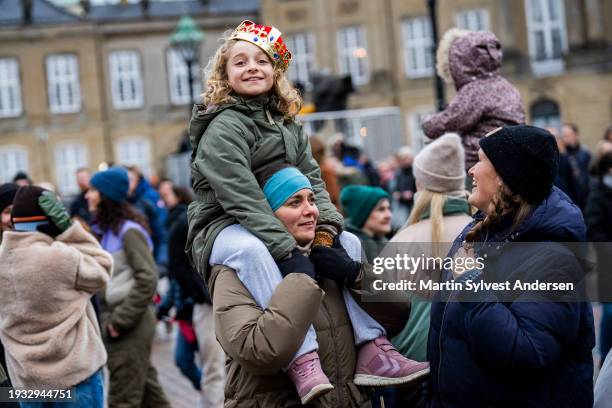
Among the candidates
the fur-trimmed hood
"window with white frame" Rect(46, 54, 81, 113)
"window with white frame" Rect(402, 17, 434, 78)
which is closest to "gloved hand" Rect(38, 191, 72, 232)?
the fur-trimmed hood

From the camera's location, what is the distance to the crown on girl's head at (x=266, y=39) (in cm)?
441

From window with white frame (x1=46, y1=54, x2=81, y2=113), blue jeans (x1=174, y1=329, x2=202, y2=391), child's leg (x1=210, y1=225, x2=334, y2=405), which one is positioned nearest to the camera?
child's leg (x1=210, y1=225, x2=334, y2=405)

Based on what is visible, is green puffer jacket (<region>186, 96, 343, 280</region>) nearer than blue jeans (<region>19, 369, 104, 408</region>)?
Yes

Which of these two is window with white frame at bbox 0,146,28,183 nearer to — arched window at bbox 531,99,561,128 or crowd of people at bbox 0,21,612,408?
arched window at bbox 531,99,561,128

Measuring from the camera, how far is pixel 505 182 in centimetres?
385

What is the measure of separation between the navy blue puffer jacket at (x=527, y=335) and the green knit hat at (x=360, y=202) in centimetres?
308

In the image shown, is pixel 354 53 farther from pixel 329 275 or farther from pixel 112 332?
pixel 329 275

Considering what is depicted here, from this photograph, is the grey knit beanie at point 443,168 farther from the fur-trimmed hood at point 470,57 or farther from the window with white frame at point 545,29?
the window with white frame at point 545,29

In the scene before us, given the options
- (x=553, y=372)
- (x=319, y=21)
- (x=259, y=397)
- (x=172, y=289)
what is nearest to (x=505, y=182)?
(x=553, y=372)

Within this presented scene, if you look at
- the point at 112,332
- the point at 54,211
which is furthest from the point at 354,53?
the point at 54,211

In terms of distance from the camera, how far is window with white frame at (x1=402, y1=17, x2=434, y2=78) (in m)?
46.7

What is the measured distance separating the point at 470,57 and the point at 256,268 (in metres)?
3.36

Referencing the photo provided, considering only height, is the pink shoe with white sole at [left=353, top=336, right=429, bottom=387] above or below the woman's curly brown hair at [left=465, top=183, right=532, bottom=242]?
below

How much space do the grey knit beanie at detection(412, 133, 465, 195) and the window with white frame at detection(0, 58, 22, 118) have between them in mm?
45407
